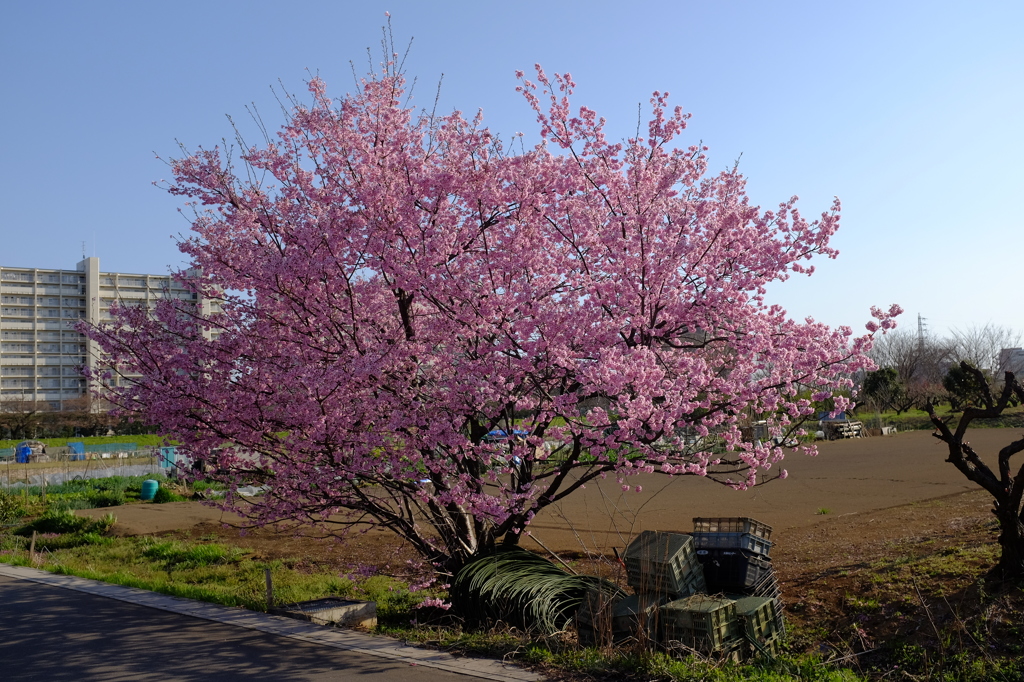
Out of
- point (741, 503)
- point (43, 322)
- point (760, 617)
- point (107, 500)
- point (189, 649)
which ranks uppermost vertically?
point (43, 322)

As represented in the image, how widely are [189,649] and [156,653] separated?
0.90 ft

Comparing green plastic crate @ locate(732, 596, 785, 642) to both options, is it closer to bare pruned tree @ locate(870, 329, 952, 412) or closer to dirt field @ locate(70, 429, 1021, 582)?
dirt field @ locate(70, 429, 1021, 582)

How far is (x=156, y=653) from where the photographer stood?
23.1 ft

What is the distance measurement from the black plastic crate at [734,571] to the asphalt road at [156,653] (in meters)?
2.41

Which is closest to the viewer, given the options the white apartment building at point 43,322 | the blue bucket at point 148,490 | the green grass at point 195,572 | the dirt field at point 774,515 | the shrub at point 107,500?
the green grass at point 195,572

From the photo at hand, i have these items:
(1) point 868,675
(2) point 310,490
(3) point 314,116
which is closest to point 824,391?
(1) point 868,675

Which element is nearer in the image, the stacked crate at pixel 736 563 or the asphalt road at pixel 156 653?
the asphalt road at pixel 156 653

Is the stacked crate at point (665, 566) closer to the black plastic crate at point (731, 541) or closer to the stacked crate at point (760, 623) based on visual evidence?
the black plastic crate at point (731, 541)

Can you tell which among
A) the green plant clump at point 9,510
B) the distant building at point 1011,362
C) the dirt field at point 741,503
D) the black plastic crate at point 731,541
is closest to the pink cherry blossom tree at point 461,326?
the black plastic crate at point 731,541

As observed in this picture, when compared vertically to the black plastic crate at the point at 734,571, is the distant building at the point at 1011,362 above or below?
above

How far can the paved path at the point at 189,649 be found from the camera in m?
6.28

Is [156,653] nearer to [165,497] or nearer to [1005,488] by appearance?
[1005,488]

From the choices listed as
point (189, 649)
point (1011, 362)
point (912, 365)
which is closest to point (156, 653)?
point (189, 649)

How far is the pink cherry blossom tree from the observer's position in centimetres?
735
